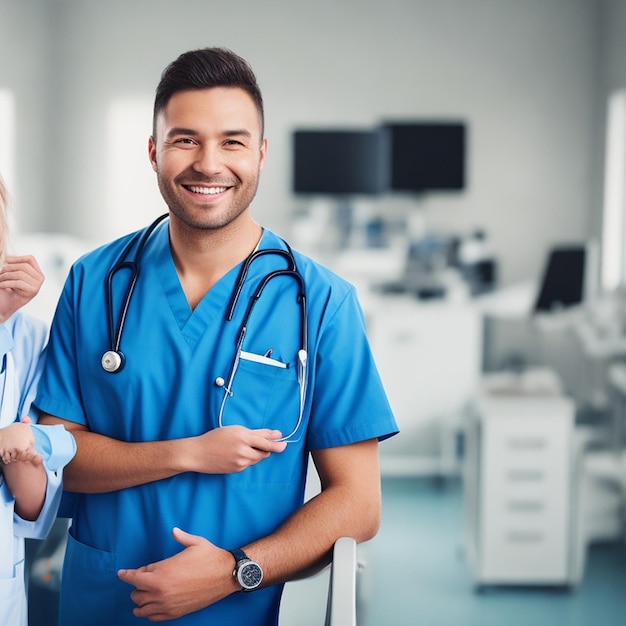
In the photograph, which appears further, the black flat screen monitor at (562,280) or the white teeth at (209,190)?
the black flat screen monitor at (562,280)

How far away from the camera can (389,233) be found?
5234 millimetres

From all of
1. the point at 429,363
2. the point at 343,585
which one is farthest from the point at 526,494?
the point at 343,585

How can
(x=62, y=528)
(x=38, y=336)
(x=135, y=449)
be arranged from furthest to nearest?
(x=62, y=528) < (x=38, y=336) < (x=135, y=449)

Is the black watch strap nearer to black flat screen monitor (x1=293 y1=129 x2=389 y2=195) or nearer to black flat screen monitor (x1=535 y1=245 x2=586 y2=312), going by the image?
black flat screen monitor (x1=535 y1=245 x2=586 y2=312)

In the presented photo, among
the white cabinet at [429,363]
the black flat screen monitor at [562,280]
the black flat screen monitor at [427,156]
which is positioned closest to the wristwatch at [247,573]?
the black flat screen monitor at [562,280]

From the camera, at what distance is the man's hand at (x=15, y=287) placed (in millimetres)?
1073

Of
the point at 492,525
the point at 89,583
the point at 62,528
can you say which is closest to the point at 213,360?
the point at 89,583

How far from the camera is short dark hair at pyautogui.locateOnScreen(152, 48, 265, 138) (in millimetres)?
1084

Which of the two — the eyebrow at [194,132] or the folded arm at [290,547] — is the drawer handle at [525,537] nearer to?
the folded arm at [290,547]

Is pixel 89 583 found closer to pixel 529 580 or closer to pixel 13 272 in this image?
pixel 13 272

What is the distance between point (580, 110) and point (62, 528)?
4.56 meters

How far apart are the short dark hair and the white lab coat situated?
0.35 metres

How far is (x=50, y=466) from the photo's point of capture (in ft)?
3.24

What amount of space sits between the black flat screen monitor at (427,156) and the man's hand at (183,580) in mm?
4363
